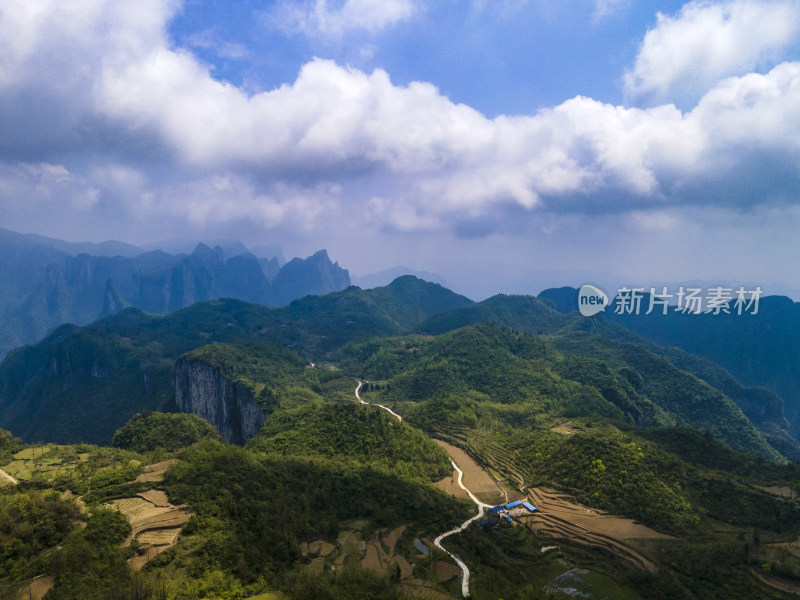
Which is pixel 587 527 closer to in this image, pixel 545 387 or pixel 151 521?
pixel 151 521

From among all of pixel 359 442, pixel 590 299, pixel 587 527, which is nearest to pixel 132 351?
pixel 359 442

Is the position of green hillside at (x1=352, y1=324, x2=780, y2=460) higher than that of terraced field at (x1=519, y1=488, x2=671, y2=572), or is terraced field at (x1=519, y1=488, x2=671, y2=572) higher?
green hillside at (x1=352, y1=324, x2=780, y2=460)

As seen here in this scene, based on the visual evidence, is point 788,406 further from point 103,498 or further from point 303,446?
point 103,498

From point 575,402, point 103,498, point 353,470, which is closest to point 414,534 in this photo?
point 353,470

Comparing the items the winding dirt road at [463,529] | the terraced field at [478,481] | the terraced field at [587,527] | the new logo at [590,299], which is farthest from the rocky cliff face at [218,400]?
the new logo at [590,299]

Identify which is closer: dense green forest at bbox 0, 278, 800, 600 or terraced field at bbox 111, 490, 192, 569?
dense green forest at bbox 0, 278, 800, 600

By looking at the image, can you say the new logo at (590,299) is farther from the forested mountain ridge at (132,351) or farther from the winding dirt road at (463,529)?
the forested mountain ridge at (132,351)

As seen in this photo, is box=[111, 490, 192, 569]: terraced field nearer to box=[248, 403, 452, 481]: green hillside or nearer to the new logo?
box=[248, 403, 452, 481]: green hillside

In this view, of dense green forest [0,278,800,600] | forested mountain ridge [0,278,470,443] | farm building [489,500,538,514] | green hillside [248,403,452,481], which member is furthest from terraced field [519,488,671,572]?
forested mountain ridge [0,278,470,443]

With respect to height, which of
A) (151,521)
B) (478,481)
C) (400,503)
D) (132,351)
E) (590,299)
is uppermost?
(590,299)

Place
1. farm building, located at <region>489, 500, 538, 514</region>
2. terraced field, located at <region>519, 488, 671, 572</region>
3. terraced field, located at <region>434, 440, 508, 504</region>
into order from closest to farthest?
terraced field, located at <region>519, 488, 671, 572</region> < farm building, located at <region>489, 500, 538, 514</region> < terraced field, located at <region>434, 440, 508, 504</region>
